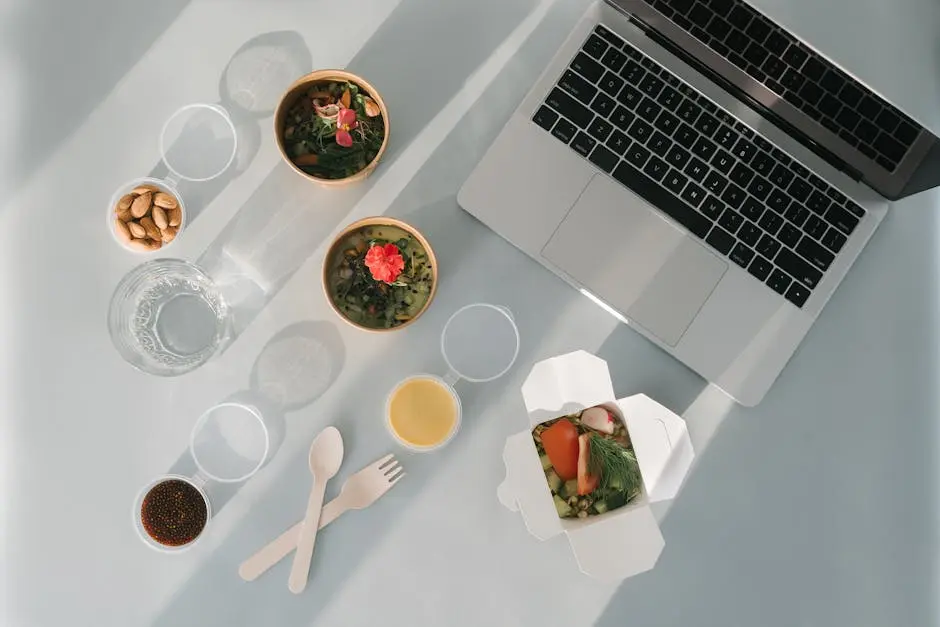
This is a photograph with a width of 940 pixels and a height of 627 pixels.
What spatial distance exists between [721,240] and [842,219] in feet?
0.51

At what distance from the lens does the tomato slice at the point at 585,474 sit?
0.98 metres

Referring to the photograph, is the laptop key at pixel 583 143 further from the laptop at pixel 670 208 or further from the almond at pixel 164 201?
the almond at pixel 164 201

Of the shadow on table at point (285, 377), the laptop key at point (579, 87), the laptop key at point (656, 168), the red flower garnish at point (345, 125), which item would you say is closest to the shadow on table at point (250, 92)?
the red flower garnish at point (345, 125)

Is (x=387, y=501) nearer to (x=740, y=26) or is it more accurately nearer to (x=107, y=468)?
(x=107, y=468)

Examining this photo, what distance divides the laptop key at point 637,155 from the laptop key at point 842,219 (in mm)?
236

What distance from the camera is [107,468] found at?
3.22ft

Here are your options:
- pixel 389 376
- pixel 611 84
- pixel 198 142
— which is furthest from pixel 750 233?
pixel 198 142

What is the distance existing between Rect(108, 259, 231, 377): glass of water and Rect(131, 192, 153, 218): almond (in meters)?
0.06

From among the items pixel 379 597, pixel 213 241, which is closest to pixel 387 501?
pixel 379 597

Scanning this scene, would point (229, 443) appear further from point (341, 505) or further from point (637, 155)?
point (637, 155)

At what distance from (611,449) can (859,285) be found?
0.39m

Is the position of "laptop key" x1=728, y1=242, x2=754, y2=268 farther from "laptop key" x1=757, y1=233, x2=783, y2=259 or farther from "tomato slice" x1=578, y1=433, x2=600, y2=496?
"tomato slice" x1=578, y1=433, x2=600, y2=496

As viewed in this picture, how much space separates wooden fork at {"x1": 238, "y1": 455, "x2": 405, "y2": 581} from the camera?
0.96 meters

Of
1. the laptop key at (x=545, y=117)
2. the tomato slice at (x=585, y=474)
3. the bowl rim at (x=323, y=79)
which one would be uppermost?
the laptop key at (x=545, y=117)
